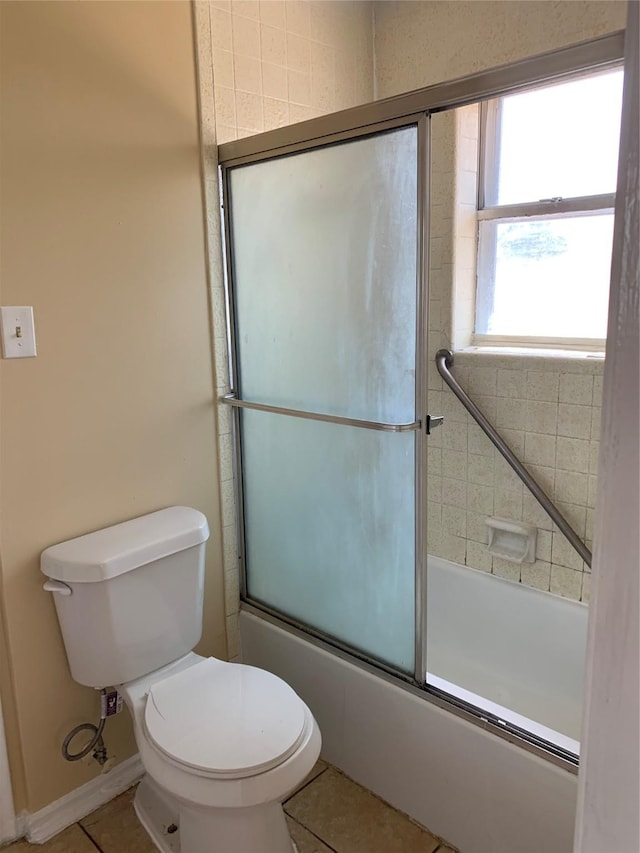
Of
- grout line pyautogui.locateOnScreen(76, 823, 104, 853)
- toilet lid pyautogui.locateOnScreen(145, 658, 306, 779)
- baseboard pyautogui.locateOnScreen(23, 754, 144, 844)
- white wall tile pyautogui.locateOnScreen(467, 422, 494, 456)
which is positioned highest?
white wall tile pyautogui.locateOnScreen(467, 422, 494, 456)

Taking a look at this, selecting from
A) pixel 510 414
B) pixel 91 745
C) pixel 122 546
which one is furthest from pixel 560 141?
pixel 91 745

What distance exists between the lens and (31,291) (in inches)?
60.7

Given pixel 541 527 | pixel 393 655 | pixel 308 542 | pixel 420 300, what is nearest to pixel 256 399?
pixel 308 542

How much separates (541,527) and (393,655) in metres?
0.70

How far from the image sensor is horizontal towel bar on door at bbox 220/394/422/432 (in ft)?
5.16

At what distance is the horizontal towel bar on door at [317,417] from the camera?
1.57m

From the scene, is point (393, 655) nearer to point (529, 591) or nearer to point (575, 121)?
point (529, 591)

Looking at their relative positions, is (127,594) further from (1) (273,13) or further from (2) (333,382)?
(1) (273,13)

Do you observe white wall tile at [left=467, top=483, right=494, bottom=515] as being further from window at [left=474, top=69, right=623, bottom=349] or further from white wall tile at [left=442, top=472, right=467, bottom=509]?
window at [left=474, top=69, right=623, bottom=349]

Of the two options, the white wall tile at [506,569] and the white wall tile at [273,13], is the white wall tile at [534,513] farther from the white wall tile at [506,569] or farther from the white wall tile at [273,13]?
the white wall tile at [273,13]

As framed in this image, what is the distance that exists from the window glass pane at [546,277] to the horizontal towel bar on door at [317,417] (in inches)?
31.2

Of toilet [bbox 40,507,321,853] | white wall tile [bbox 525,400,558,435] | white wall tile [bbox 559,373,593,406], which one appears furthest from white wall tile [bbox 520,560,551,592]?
toilet [bbox 40,507,321,853]

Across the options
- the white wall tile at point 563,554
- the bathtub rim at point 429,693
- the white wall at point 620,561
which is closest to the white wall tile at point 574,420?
the white wall tile at point 563,554

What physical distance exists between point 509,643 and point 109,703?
1303 mm
